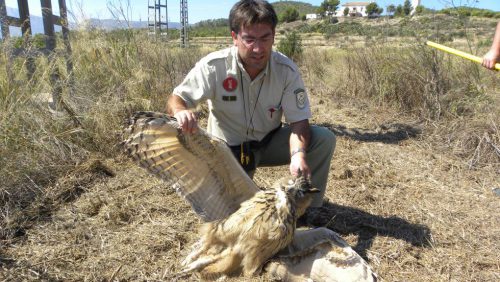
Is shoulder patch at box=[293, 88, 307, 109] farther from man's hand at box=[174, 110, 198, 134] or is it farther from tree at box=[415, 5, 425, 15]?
tree at box=[415, 5, 425, 15]

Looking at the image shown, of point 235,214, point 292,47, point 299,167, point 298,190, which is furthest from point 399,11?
point 292,47

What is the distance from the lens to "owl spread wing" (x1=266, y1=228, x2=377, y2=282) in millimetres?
2400

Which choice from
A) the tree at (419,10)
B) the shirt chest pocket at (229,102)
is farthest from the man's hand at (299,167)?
the tree at (419,10)

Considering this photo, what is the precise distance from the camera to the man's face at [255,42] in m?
2.85

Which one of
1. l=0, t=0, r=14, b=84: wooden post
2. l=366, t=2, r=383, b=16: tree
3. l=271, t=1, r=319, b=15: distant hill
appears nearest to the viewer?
l=0, t=0, r=14, b=84: wooden post

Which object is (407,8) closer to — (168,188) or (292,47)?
(168,188)

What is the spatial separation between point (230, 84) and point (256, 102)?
275mm

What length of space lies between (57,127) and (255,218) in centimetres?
294

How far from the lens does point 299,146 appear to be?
3.05 meters

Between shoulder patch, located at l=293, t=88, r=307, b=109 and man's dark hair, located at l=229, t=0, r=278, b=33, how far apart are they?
0.61m

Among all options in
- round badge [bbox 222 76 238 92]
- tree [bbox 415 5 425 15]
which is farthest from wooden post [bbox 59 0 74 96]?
tree [bbox 415 5 425 15]

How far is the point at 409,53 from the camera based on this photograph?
607 centimetres

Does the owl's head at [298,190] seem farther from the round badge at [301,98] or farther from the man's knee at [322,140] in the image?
the round badge at [301,98]

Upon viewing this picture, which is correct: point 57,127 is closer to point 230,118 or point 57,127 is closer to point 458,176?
point 230,118
